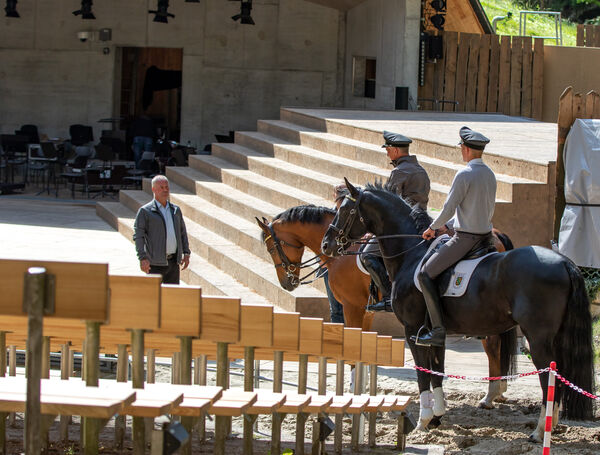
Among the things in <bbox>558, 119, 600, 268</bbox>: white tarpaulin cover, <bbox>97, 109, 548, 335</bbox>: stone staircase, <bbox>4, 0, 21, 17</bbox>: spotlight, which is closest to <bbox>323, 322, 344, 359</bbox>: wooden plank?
<bbox>97, 109, 548, 335</bbox>: stone staircase

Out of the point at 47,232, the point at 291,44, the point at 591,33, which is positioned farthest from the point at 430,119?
the point at 291,44

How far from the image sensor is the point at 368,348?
7.02m

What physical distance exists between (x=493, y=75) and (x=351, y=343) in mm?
13931

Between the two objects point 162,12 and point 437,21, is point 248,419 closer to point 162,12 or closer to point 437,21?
point 437,21

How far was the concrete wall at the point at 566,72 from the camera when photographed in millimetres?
18859

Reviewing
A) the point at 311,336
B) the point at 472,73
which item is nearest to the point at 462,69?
the point at 472,73

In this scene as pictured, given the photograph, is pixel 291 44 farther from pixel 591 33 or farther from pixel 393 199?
pixel 393 199

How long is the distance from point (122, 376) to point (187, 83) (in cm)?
2083

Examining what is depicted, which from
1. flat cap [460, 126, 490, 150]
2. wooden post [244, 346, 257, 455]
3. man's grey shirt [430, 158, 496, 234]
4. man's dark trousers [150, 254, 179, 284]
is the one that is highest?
flat cap [460, 126, 490, 150]

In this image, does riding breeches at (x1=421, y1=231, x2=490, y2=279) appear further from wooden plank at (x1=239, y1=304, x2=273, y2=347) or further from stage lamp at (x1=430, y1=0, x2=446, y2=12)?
stage lamp at (x1=430, y1=0, x2=446, y2=12)

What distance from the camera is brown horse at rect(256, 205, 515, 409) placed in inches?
352

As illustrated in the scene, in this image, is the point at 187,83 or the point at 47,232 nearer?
the point at 47,232

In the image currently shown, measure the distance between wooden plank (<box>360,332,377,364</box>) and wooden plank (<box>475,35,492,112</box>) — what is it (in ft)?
44.6

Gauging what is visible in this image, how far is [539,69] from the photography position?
1956cm
